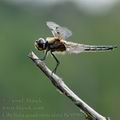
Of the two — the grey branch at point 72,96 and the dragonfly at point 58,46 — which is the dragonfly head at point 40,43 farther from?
the grey branch at point 72,96

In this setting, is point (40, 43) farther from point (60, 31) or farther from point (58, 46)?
point (60, 31)

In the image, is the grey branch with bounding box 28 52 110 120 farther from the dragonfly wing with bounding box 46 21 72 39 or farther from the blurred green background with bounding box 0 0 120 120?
the blurred green background with bounding box 0 0 120 120

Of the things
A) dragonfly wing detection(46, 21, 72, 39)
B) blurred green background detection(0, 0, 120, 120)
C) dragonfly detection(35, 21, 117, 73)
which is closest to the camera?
dragonfly detection(35, 21, 117, 73)

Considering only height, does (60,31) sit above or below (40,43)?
above

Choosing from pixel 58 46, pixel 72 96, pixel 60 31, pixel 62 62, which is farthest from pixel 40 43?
pixel 62 62

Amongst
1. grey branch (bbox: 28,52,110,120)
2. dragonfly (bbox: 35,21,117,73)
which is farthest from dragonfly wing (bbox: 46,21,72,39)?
grey branch (bbox: 28,52,110,120)

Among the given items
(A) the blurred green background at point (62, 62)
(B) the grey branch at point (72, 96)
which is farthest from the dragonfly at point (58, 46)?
(A) the blurred green background at point (62, 62)

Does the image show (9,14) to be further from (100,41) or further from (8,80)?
(8,80)

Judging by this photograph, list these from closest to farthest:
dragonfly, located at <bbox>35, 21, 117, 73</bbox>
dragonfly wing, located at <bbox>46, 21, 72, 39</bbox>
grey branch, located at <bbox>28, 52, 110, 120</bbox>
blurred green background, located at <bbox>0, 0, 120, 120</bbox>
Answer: grey branch, located at <bbox>28, 52, 110, 120</bbox>, dragonfly, located at <bbox>35, 21, 117, 73</bbox>, dragonfly wing, located at <bbox>46, 21, 72, 39</bbox>, blurred green background, located at <bbox>0, 0, 120, 120</bbox>

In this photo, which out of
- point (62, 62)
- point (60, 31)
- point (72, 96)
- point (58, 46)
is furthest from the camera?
point (62, 62)
